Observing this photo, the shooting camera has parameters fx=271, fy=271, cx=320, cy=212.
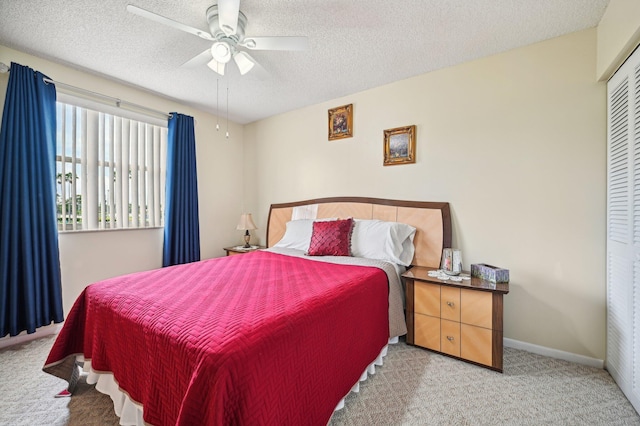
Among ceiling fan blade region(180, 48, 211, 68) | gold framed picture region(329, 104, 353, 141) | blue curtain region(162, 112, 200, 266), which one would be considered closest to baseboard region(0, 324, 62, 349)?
blue curtain region(162, 112, 200, 266)

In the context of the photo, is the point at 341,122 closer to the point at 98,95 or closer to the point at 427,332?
the point at 427,332

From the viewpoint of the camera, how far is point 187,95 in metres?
3.22

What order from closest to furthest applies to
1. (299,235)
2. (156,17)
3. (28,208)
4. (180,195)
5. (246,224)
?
(156,17)
(28,208)
(299,235)
(180,195)
(246,224)

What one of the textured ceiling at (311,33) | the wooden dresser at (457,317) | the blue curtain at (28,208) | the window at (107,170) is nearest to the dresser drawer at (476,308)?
the wooden dresser at (457,317)

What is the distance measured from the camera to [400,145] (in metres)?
2.86

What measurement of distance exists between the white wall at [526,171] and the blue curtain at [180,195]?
238cm

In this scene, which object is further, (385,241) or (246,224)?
(246,224)

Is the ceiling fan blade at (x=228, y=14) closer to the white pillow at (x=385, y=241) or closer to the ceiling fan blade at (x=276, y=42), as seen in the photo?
the ceiling fan blade at (x=276, y=42)

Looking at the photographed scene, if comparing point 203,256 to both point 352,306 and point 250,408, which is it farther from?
point 250,408

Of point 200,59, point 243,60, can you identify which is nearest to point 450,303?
point 243,60

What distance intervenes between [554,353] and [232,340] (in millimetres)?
2514

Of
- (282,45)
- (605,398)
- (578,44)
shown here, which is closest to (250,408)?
(282,45)

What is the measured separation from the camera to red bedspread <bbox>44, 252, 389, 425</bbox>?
966mm

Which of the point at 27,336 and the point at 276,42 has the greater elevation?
the point at 276,42
